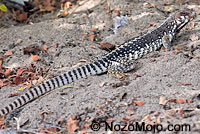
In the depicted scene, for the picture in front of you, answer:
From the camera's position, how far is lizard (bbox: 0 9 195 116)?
692 cm

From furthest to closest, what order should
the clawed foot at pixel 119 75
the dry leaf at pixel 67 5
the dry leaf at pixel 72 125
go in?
the dry leaf at pixel 67 5 → the clawed foot at pixel 119 75 → the dry leaf at pixel 72 125

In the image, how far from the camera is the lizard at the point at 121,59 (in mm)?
6922

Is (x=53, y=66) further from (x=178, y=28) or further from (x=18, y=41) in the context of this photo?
(x=178, y=28)

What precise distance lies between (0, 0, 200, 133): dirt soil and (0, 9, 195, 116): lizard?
215 millimetres

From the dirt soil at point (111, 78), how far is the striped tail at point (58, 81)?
206 millimetres

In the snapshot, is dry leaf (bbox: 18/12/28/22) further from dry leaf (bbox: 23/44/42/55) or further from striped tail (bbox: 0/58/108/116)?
striped tail (bbox: 0/58/108/116)

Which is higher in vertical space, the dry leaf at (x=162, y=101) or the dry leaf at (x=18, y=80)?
the dry leaf at (x=18, y=80)

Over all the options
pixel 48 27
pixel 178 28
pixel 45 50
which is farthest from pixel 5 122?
pixel 178 28

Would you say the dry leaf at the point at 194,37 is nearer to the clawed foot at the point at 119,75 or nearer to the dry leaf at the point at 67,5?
the clawed foot at the point at 119,75

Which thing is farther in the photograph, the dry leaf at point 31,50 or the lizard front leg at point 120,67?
the dry leaf at point 31,50

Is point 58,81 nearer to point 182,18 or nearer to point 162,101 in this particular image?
point 162,101

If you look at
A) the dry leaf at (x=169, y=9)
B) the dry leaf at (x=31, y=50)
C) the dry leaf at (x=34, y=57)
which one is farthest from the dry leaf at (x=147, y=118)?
the dry leaf at (x=169, y=9)

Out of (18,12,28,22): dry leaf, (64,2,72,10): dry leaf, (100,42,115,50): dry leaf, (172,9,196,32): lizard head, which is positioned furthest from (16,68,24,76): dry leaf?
(172,9,196,32): lizard head

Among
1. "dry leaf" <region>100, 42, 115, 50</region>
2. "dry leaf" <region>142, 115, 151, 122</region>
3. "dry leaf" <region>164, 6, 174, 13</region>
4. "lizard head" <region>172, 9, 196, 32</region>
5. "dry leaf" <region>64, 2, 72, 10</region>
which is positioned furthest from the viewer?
"dry leaf" <region>64, 2, 72, 10</region>
